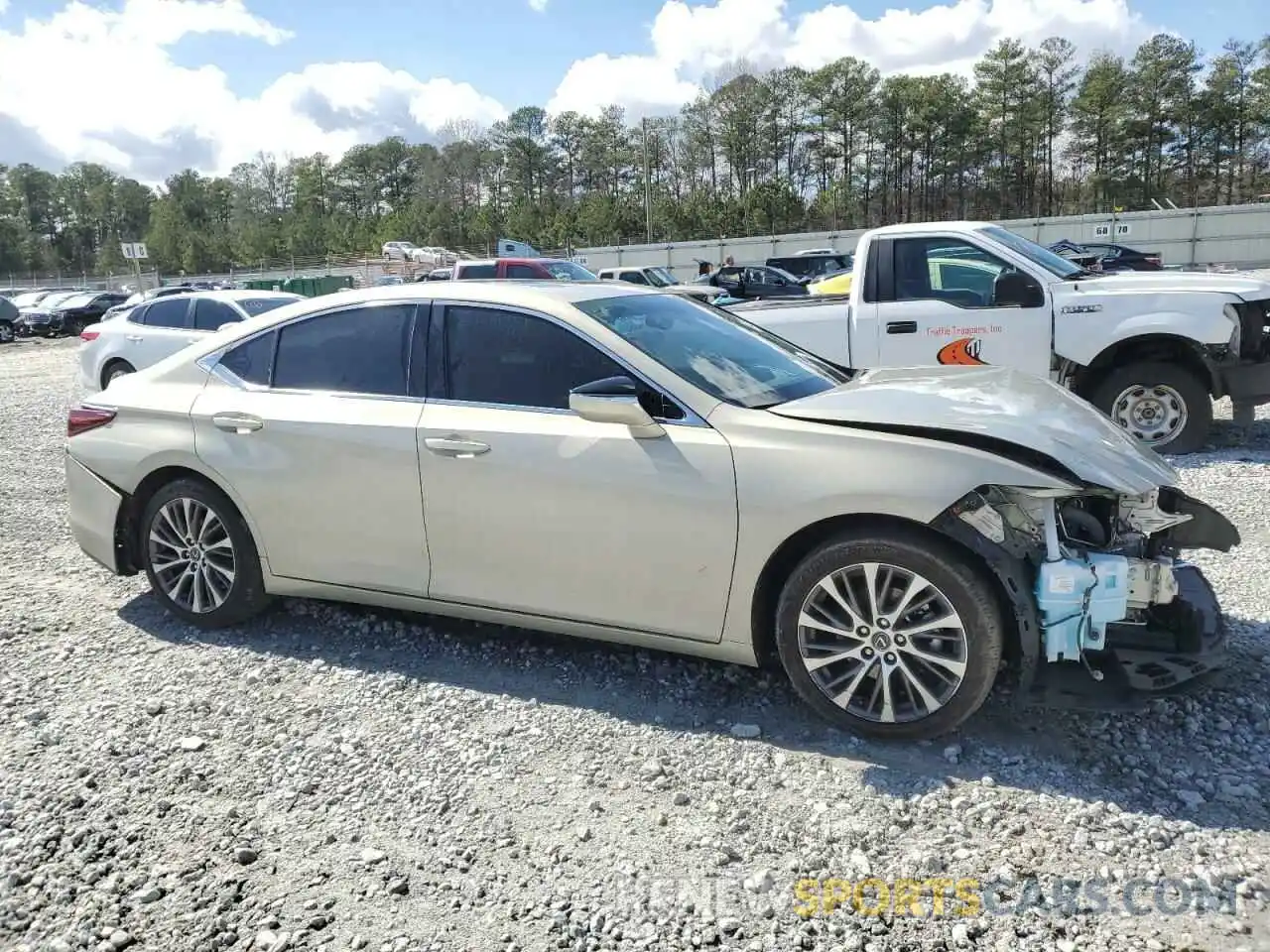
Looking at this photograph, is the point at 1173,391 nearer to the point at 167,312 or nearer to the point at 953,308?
the point at 953,308

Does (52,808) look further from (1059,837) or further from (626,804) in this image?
(1059,837)

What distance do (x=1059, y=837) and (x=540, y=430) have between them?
89.9 inches

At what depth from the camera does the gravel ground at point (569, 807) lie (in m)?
2.55

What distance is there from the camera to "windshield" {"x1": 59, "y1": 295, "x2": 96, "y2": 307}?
3747cm

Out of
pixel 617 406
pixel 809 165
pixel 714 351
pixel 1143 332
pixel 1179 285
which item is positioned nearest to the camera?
pixel 617 406

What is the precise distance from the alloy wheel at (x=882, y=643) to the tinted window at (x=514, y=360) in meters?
1.24

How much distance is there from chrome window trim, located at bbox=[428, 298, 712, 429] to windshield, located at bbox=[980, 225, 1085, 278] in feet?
17.6

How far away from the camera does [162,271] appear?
10025 centimetres

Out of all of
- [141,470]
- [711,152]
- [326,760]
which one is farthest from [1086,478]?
[711,152]

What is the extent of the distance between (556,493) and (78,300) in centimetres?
4232

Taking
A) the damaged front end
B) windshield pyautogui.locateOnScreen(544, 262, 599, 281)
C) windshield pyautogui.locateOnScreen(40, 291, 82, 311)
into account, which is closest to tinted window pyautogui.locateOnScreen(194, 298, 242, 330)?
windshield pyautogui.locateOnScreen(544, 262, 599, 281)

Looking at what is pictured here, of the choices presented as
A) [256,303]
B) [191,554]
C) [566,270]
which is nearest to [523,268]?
[566,270]

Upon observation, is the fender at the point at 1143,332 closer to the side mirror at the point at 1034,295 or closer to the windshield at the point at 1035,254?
the side mirror at the point at 1034,295

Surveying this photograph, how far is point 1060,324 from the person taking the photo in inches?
296
